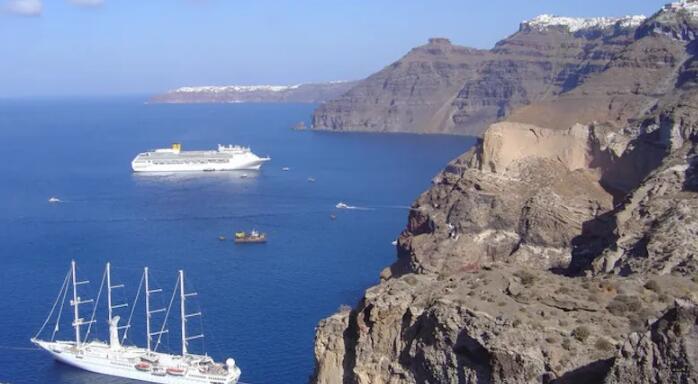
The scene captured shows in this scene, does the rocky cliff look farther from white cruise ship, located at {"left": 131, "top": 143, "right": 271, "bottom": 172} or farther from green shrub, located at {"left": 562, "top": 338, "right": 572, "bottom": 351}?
white cruise ship, located at {"left": 131, "top": 143, "right": 271, "bottom": 172}

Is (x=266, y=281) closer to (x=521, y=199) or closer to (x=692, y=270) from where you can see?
(x=521, y=199)

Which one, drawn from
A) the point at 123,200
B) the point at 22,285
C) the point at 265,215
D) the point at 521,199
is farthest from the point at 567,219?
the point at 123,200

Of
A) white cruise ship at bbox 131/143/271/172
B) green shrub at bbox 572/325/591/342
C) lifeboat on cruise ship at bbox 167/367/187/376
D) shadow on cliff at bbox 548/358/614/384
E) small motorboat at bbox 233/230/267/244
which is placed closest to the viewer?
shadow on cliff at bbox 548/358/614/384

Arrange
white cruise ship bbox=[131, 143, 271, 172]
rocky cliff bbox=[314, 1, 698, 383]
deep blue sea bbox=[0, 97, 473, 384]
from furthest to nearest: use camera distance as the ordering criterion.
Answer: white cruise ship bbox=[131, 143, 271, 172] < deep blue sea bbox=[0, 97, 473, 384] < rocky cliff bbox=[314, 1, 698, 383]

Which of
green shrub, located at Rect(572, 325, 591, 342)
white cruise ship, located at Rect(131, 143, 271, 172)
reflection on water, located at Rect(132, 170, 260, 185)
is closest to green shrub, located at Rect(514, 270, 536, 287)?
green shrub, located at Rect(572, 325, 591, 342)

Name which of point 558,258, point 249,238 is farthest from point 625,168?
point 249,238

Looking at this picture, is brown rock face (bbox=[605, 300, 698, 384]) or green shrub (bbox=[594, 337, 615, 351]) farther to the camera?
green shrub (bbox=[594, 337, 615, 351])

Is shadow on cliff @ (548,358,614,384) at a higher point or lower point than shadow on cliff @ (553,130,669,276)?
higher

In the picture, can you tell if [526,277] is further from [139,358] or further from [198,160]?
[198,160]
